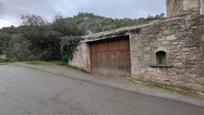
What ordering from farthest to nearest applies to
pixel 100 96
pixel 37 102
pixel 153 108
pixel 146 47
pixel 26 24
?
pixel 26 24
pixel 146 47
pixel 100 96
pixel 37 102
pixel 153 108

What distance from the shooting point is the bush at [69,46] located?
13.7 meters

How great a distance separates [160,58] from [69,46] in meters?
8.07

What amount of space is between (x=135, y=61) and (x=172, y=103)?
3.90m

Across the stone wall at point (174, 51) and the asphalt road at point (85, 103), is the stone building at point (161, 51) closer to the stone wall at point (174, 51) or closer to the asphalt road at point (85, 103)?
the stone wall at point (174, 51)

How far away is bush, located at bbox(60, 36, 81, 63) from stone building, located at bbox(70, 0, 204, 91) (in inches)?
115

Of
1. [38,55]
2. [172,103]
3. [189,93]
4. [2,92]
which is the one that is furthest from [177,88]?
[38,55]

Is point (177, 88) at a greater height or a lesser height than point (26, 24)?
lesser

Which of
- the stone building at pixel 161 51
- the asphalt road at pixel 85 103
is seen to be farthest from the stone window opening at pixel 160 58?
the asphalt road at pixel 85 103

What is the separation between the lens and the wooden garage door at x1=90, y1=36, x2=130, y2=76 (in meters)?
9.84

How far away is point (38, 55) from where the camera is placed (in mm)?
20656

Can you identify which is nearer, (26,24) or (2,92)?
(2,92)

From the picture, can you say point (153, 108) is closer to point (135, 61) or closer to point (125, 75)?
point (135, 61)

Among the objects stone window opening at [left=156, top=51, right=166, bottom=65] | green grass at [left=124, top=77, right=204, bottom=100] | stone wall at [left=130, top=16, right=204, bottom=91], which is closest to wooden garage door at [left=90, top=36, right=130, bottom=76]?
stone wall at [left=130, top=16, right=204, bottom=91]

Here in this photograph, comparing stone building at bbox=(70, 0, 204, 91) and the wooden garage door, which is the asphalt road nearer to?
stone building at bbox=(70, 0, 204, 91)
